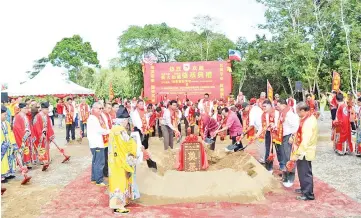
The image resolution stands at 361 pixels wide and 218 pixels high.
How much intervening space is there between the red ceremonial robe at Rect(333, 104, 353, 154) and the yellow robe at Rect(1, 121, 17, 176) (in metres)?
7.43

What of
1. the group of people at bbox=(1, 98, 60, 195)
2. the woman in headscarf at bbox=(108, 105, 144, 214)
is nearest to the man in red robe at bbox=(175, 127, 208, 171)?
the woman in headscarf at bbox=(108, 105, 144, 214)

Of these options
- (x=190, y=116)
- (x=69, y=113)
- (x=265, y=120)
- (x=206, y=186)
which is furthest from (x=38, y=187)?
(x=190, y=116)

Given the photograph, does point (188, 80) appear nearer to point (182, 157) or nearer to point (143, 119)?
point (143, 119)

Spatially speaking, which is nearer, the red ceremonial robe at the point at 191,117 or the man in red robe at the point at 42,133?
the man in red robe at the point at 42,133

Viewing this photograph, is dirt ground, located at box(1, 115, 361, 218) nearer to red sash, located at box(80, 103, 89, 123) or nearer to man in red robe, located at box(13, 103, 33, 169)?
man in red robe, located at box(13, 103, 33, 169)

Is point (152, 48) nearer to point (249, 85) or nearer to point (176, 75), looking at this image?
point (249, 85)

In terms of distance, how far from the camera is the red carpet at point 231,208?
16.6 feet

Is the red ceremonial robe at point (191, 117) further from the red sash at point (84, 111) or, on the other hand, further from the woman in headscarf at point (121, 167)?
the woman in headscarf at point (121, 167)

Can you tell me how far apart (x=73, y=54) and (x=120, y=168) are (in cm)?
4024

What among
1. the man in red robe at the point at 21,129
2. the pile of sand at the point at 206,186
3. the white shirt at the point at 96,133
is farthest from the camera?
the man in red robe at the point at 21,129

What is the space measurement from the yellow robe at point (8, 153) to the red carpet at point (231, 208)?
6.01 feet

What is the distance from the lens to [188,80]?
21156mm

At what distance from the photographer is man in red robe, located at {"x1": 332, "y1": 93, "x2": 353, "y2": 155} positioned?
30.6ft

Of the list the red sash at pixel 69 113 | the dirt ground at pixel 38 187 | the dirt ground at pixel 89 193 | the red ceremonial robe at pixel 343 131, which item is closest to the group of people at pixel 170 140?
the dirt ground at pixel 89 193
